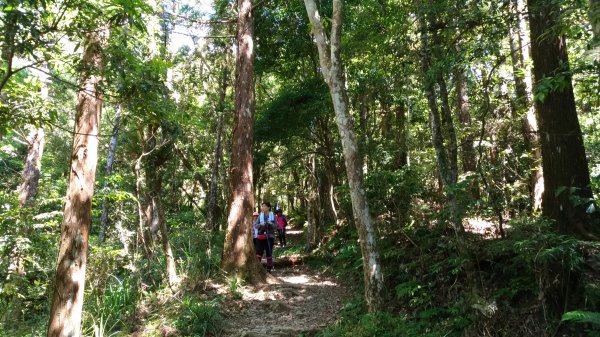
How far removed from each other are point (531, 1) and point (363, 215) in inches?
156

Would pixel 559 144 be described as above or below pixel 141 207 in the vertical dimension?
above

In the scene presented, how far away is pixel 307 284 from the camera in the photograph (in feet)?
32.3

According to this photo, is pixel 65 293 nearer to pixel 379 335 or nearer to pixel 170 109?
pixel 170 109

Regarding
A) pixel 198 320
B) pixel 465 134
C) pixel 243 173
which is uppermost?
pixel 465 134

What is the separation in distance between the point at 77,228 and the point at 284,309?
13.3ft

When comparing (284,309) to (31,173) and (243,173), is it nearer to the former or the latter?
(243,173)

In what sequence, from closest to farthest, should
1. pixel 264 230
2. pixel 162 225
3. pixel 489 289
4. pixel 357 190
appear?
pixel 489 289
pixel 357 190
pixel 162 225
pixel 264 230

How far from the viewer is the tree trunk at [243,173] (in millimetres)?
9055

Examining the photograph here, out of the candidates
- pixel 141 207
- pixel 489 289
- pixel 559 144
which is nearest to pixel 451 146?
pixel 559 144

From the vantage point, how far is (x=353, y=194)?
6777 millimetres

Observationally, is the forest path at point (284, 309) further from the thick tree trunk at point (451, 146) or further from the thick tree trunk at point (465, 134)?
the thick tree trunk at point (465, 134)

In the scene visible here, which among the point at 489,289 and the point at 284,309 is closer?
the point at 489,289

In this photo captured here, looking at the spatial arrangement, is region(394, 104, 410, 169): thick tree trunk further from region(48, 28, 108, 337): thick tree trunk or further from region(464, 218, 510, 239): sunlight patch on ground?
region(48, 28, 108, 337): thick tree trunk

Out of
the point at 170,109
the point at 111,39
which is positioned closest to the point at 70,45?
the point at 111,39
